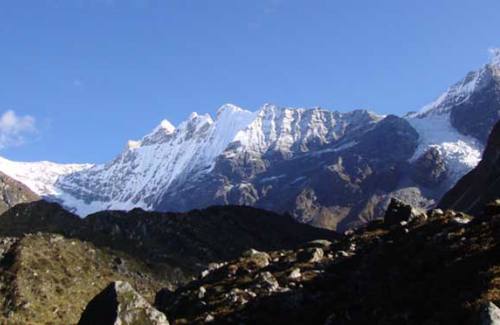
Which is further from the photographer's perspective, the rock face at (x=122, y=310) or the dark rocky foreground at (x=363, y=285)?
Result: the rock face at (x=122, y=310)

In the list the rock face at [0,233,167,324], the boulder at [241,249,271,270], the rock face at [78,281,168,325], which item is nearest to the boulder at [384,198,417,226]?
the boulder at [241,249,271,270]

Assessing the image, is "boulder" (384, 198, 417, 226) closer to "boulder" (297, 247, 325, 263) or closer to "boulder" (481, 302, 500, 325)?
"boulder" (297, 247, 325, 263)

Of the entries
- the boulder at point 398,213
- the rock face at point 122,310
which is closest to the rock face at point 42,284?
the boulder at point 398,213

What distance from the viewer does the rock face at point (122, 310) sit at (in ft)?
111

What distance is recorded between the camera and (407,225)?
51.9 metres

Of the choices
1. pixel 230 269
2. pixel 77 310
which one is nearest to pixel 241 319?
pixel 230 269

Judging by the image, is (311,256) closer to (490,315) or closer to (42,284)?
(490,315)

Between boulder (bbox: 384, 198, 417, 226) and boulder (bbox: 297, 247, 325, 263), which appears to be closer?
boulder (bbox: 297, 247, 325, 263)

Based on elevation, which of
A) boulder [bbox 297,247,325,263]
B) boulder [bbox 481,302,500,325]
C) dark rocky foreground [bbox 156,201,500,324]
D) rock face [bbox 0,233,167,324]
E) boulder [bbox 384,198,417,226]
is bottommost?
boulder [bbox 481,302,500,325]

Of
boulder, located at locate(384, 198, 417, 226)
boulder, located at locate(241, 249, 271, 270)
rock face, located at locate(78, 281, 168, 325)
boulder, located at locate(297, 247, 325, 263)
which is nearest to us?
rock face, located at locate(78, 281, 168, 325)

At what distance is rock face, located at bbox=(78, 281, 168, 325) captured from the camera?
33906 mm

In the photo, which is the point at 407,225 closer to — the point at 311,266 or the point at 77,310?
the point at 311,266

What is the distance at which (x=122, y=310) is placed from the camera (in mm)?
34031

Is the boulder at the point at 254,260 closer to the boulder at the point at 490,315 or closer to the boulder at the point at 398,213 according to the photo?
the boulder at the point at 398,213
